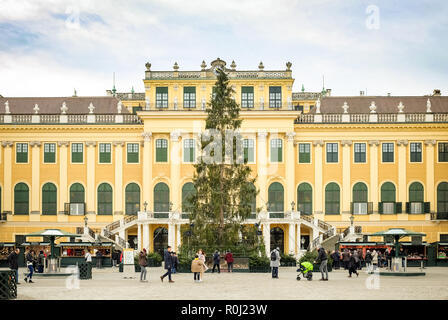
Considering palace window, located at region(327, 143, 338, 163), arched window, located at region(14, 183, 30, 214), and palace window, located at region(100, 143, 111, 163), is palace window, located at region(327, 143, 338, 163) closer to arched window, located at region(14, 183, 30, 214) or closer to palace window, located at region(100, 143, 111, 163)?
palace window, located at region(100, 143, 111, 163)

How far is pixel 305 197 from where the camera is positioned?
202ft

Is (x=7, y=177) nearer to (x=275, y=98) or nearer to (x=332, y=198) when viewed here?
(x=275, y=98)

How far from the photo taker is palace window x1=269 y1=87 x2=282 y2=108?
61.9 m

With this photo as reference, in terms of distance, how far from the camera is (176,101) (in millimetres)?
61906

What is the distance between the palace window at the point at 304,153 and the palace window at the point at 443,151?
10.5m

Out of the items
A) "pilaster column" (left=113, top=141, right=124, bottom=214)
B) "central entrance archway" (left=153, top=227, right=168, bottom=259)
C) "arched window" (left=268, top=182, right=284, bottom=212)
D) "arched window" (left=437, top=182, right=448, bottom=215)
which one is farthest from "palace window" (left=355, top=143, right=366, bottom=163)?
"pilaster column" (left=113, top=141, right=124, bottom=214)

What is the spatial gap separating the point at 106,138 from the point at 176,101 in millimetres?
6431

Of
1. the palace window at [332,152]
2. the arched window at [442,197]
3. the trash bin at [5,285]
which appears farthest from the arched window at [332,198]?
the trash bin at [5,285]

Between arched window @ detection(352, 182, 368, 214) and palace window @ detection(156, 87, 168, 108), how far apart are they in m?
16.8

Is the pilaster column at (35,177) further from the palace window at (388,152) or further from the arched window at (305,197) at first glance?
the palace window at (388,152)

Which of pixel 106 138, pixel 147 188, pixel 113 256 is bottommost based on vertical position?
pixel 113 256
